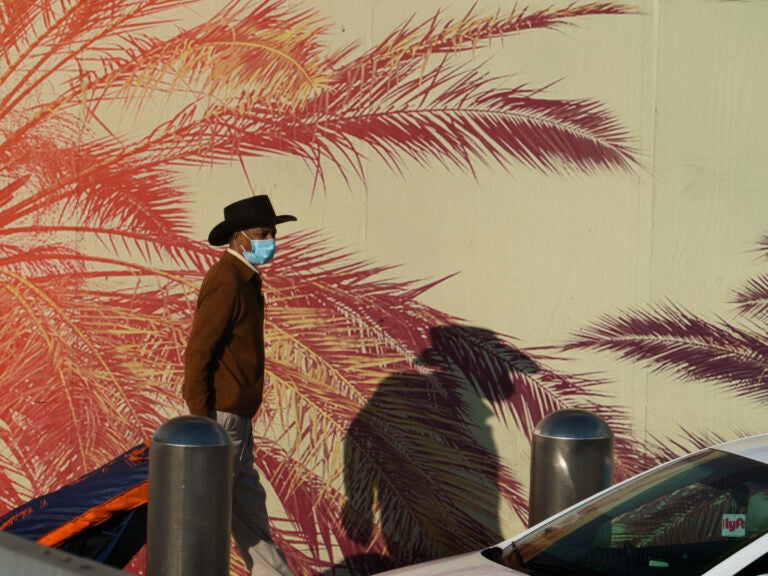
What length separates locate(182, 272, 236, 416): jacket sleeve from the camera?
5449 mm

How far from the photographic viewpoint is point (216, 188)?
6.56 metres

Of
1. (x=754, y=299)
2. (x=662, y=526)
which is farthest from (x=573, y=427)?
(x=754, y=299)

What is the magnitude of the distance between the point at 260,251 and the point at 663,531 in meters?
2.36

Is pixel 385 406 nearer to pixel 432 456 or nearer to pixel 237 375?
pixel 432 456

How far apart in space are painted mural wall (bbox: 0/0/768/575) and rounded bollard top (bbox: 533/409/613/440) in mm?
1222

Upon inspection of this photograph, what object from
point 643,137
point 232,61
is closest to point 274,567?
point 232,61

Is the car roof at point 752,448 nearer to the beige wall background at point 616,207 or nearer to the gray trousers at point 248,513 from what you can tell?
the gray trousers at point 248,513

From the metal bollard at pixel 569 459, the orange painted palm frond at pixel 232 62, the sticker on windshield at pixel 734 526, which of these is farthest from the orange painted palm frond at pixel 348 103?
the sticker on windshield at pixel 734 526

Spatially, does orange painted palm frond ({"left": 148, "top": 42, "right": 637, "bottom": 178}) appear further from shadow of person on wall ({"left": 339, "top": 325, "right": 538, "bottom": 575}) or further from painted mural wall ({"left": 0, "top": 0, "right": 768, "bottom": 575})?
shadow of person on wall ({"left": 339, "top": 325, "right": 538, "bottom": 575})

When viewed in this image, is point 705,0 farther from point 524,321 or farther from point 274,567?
point 274,567

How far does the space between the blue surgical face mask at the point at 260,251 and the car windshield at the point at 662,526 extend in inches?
76.7

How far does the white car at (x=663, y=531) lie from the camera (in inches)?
152

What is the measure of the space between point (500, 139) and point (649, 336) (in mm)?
1303

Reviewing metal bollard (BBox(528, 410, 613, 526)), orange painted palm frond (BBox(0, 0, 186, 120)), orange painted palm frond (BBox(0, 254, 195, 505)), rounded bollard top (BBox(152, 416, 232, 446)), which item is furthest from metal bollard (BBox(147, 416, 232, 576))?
orange painted palm frond (BBox(0, 0, 186, 120))
